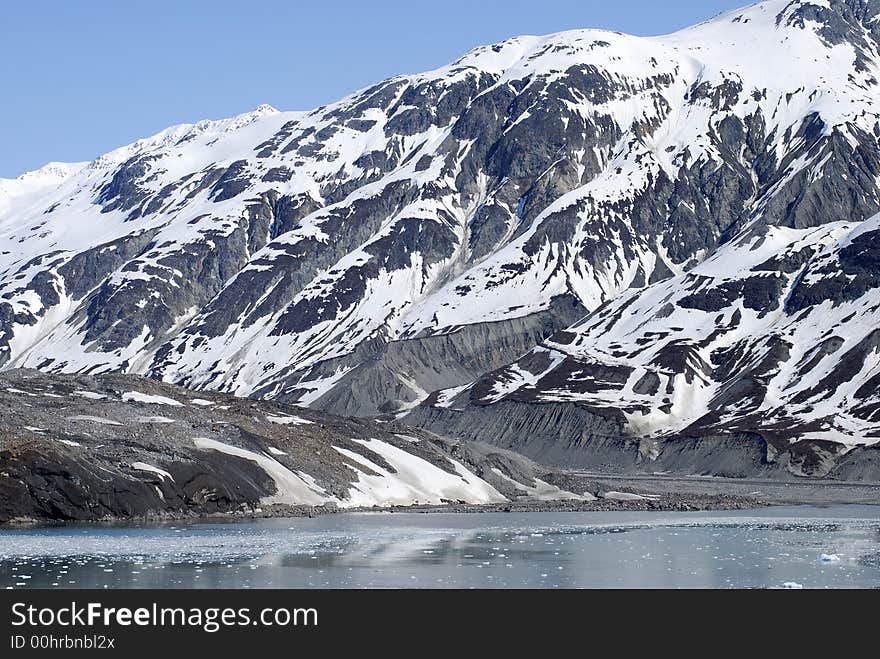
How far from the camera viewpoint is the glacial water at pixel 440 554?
196ft

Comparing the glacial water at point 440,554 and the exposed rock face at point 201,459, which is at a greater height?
the exposed rock face at point 201,459

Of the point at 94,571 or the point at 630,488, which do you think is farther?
the point at 630,488

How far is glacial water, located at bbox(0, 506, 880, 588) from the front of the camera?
59.8 metres

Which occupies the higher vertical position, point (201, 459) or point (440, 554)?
point (201, 459)

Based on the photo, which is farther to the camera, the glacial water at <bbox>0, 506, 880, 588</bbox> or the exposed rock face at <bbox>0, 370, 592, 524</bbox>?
the exposed rock face at <bbox>0, 370, 592, 524</bbox>

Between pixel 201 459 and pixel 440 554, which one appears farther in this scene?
pixel 201 459

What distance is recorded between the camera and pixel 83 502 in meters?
94.3

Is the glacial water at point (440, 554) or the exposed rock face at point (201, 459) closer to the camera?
the glacial water at point (440, 554)

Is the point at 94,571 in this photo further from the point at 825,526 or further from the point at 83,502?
the point at 825,526

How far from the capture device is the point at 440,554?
7356cm

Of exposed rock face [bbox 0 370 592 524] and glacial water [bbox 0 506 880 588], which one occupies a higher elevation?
exposed rock face [bbox 0 370 592 524]
